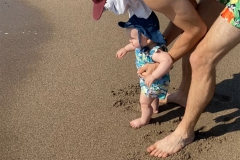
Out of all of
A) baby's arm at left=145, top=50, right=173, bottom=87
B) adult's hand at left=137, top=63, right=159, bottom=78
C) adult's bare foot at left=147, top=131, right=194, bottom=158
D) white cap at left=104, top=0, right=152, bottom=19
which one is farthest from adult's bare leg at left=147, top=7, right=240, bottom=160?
white cap at left=104, top=0, right=152, bottom=19

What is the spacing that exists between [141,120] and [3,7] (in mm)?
2672

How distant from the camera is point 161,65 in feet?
8.19

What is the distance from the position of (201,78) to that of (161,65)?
0.87 ft

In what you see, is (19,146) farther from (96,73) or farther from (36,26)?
(36,26)

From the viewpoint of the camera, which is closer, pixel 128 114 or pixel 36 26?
pixel 128 114

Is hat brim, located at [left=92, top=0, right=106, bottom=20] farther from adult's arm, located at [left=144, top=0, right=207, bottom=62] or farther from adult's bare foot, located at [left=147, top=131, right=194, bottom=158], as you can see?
adult's bare foot, located at [left=147, top=131, right=194, bottom=158]

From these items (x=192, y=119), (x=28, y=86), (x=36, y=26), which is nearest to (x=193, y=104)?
(x=192, y=119)

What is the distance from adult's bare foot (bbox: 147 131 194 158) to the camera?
270 centimetres

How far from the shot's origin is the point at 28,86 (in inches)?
132

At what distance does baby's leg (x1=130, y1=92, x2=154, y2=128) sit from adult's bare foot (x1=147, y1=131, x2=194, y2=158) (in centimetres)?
24

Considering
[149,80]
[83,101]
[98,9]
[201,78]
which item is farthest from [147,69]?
[83,101]

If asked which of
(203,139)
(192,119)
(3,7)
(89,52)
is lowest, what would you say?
(3,7)

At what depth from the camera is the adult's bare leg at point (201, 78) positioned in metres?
2.30

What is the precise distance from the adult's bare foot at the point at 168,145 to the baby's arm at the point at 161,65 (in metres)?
0.46
